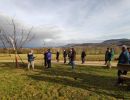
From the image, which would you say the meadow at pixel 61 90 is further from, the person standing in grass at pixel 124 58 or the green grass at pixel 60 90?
the person standing in grass at pixel 124 58

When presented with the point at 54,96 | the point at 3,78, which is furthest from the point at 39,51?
the point at 54,96

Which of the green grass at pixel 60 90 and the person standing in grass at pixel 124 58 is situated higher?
the person standing in grass at pixel 124 58

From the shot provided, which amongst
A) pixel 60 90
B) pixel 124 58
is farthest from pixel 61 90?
pixel 124 58

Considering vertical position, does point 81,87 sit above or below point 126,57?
below

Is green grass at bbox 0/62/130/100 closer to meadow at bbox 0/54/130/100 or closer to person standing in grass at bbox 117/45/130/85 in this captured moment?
meadow at bbox 0/54/130/100

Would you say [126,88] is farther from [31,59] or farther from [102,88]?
[31,59]

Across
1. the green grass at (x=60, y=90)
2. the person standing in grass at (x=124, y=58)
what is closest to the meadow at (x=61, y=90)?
the green grass at (x=60, y=90)

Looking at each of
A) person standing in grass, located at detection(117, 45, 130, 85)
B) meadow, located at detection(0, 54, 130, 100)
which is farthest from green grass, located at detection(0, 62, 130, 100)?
person standing in grass, located at detection(117, 45, 130, 85)

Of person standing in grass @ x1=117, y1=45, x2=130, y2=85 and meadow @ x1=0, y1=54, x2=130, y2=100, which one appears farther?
person standing in grass @ x1=117, y1=45, x2=130, y2=85

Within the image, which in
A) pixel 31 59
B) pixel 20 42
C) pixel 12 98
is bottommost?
pixel 12 98

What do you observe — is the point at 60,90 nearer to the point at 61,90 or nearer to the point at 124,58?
the point at 61,90

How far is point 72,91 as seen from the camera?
1250 cm

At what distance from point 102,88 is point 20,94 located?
4347 millimetres

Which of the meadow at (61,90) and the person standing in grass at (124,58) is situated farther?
the person standing in grass at (124,58)
